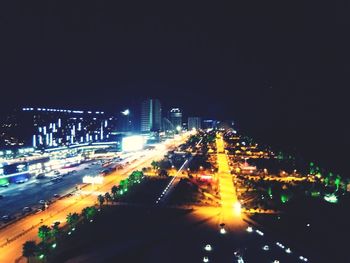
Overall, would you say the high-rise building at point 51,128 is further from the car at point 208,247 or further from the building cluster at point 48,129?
the car at point 208,247

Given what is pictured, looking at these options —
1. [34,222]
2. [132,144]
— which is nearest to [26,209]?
[34,222]

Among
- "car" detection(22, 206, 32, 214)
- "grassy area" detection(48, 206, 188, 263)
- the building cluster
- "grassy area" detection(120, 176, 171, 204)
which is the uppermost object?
the building cluster

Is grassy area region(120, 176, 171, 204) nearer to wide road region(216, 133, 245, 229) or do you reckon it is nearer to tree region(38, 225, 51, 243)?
wide road region(216, 133, 245, 229)

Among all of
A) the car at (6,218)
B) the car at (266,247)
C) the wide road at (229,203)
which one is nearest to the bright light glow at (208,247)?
the car at (266,247)

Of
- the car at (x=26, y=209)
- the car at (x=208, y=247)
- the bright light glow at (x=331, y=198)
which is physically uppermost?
the car at (x=26, y=209)

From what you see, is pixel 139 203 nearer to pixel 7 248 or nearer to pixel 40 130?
pixel 7 248

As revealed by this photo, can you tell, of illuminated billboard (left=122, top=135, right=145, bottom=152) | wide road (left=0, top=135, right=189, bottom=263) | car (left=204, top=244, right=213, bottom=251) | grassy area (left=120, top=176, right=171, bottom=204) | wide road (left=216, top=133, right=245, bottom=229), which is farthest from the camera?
illuminated billboard (left=122, top=135, right=145, bottom=152)

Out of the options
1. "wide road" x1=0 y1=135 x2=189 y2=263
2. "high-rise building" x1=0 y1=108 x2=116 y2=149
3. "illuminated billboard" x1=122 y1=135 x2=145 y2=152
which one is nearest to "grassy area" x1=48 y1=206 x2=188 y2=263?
"wide road" x1=0 y1=135 x2=189 y2=263

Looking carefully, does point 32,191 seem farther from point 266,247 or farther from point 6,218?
point 266,247

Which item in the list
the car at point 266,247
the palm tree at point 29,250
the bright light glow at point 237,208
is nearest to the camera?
the palm tree at point 29,250
